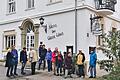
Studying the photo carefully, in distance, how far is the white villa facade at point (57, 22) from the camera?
2059cm

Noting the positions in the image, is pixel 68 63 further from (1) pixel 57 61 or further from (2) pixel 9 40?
(2) pixel 9 40

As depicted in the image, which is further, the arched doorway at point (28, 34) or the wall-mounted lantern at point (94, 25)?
the arched doorway at point (28, 34)

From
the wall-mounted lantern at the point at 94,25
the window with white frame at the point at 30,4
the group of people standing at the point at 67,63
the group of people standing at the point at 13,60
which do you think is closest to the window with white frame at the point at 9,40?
the window with white frame at the point at 30,4

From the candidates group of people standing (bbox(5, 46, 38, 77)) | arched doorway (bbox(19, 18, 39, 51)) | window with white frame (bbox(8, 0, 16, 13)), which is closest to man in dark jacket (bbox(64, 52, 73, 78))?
group of people standing (bbox(5, 46, 38, 77))

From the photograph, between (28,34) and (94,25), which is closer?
(94,25)

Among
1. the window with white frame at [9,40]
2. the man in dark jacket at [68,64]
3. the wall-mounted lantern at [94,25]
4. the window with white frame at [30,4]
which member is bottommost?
the man in dark jacket at [68,64]

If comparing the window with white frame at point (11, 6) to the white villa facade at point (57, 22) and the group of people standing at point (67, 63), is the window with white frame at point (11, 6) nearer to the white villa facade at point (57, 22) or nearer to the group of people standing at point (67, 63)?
the white villa facade at point (57, 22)

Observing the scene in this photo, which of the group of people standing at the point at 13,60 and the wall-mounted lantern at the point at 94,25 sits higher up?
the wall-mounted lantern at the point at 94,25

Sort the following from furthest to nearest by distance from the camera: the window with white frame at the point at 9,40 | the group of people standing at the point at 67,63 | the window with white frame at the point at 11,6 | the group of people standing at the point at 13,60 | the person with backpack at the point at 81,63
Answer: the window with white frame at the point at 11,6 < the window with white frame at the point at 9,40 < the person with backpack at the point at 81,63 < the group of people standing at the point at 67,63 < the group of people standing at the point at 13,60

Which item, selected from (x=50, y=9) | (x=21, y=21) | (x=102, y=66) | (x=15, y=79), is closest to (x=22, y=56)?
(x=15, y=79)

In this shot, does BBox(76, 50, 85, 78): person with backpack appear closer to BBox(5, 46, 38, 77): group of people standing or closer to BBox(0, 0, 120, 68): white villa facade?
BBox(0, 0, 120, 68): white villa facade

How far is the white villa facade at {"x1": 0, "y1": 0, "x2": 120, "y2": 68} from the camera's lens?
20.6 metres

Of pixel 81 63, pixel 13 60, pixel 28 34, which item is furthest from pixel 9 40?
pixel 81 63

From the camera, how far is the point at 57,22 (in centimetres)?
2203
